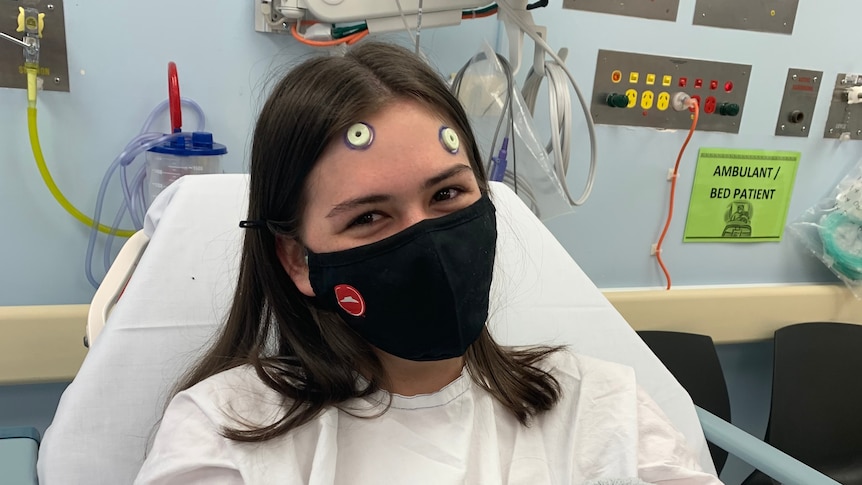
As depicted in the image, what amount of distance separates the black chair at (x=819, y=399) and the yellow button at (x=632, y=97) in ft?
2.94

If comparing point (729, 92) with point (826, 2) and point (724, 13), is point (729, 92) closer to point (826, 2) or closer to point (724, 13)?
point (724, 13)

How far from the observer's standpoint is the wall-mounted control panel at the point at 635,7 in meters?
1.82

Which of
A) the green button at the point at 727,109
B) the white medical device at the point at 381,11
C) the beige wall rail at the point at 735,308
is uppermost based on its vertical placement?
the white medical device at the point at 381,11

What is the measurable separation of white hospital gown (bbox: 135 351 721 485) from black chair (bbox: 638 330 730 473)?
3.09 feet

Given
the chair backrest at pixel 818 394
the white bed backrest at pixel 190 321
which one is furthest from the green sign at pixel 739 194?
the white bed backrest at pixel 190 321

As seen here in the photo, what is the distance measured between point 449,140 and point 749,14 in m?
1.57

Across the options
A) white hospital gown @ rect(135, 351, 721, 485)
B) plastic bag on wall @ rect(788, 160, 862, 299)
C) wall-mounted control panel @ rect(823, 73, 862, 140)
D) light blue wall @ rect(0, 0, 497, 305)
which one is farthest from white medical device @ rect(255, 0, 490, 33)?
plastic bag on wall @ rect(788, 160, 862, 299)

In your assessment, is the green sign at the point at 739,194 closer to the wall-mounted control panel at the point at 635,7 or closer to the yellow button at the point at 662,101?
the yellow button at the point at 662,101

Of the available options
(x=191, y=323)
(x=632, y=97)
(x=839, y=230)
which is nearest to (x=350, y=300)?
(x=191, y=323)

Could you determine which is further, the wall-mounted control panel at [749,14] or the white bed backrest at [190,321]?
the wall-mounted control panel at [749,14]

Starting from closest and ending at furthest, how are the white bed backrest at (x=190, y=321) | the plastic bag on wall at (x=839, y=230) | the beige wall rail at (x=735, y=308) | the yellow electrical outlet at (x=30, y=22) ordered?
the white bed backrest at (x=190, y=321) < the yellow electrical outlet at (x=30, y=22) < the beige wall rail at (x=735, y=308) < the plastic bag on wall at (x=839, y=230)

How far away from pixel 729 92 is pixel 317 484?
182 centimetres

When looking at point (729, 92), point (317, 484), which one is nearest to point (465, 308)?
point (317, 484)

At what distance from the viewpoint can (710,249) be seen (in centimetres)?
220
